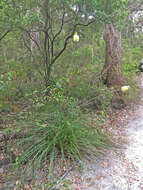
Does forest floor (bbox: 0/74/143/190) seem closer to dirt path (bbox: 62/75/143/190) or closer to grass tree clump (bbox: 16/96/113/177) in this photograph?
dirt path (bbox: 62/75/143/190)

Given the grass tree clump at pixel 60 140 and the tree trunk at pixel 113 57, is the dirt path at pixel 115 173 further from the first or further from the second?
the tree trunk at pixel 113 57

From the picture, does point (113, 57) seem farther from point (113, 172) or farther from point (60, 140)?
point (113, 172)

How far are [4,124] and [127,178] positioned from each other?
2.00m

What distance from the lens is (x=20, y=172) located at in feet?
7.99

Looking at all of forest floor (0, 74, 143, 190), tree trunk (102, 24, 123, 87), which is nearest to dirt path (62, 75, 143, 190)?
forest floor (0, 74, 143, 190)

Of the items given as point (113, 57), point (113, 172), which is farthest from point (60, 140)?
point (113, 57)

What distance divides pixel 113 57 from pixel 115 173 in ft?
10.2

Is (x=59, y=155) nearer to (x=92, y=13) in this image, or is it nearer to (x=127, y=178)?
(x=127, y=178)

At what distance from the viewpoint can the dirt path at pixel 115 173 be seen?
7.80ft

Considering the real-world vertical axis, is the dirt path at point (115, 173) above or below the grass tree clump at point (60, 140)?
below

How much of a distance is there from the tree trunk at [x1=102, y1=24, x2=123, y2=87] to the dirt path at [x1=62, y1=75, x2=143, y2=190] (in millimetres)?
2088

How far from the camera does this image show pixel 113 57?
4875 millimetres

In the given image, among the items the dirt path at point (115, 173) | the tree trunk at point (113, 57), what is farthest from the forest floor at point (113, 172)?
the tree trunk at point (113, 57)

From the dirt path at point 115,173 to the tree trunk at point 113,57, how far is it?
2088 mm
